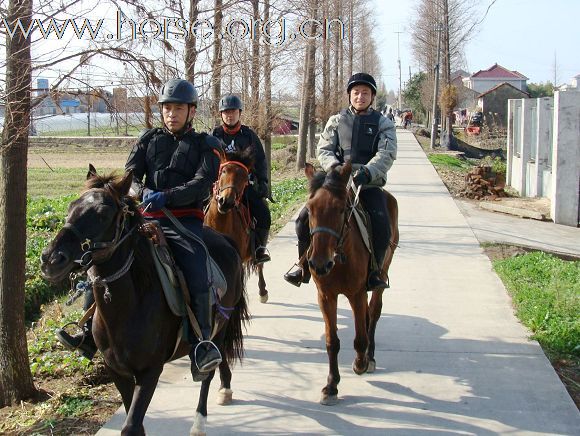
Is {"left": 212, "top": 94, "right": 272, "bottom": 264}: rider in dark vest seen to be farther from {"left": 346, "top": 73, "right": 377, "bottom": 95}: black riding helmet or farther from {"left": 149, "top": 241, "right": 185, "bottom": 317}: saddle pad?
{"left": 149, "top": 241, "right": 185, "bottom": 317}: saddle pad

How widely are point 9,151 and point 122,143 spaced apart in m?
32.6

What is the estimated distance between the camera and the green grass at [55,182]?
2141 centimetres

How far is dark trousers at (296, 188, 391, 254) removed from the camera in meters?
6.39

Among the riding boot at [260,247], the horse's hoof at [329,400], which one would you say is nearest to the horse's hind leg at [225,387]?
the horse's hoof at [329,400]

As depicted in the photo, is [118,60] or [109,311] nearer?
[109,311]

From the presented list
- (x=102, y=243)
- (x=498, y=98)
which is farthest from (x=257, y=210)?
(x=498, y=98)

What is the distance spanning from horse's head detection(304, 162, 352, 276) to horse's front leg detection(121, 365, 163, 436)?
1536mm

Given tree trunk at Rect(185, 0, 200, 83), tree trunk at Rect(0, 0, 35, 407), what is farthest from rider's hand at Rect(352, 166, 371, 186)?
tree trunk at Rect(185, 0, 200, 83)

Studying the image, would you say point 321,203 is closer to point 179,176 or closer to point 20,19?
point 179,176

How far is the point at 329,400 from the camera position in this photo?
18.7 feet

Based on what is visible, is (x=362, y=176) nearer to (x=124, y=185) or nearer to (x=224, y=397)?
(x=224, y=397)

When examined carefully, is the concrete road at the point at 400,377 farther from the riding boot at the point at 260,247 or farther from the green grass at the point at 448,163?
the green grass at the point at 448,163

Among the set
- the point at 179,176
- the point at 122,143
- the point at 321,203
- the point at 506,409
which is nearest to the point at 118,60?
the point at 179,176

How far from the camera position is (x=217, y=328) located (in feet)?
17.7
